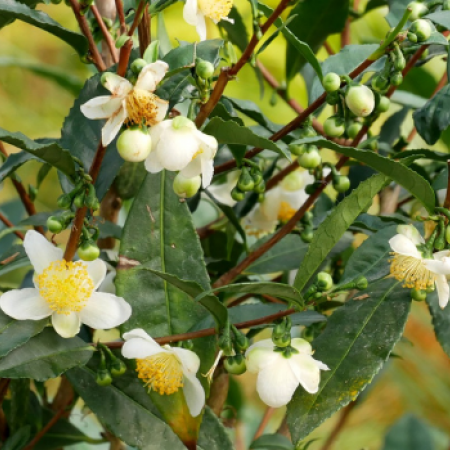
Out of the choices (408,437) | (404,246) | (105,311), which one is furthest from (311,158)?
(408,437)

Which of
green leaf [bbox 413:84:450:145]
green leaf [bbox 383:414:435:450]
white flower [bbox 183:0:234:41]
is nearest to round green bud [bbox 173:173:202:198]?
white flower [bbox 183:0:234:41]

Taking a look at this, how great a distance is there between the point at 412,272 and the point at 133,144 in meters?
0.24

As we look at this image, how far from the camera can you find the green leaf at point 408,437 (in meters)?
0.86

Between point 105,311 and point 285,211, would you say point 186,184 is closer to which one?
point 105,311

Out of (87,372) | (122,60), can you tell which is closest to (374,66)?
(122,60)

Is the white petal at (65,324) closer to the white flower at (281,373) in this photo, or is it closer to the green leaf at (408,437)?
the white flower at (281,373)

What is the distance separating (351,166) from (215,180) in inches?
6.1

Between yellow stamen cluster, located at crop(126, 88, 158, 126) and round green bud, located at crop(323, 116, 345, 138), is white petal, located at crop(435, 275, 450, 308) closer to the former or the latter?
round green bud, located at crop(323, 116, 345, 138)

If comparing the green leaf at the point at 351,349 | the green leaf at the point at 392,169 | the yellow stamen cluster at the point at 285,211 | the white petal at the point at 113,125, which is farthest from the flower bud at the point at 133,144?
the yellow stamen cluster at the point at 285,211

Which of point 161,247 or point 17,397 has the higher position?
point 161,247

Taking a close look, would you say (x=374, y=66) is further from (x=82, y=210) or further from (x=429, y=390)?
(x=429, y=390)

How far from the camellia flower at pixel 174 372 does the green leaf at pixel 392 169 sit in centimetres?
19

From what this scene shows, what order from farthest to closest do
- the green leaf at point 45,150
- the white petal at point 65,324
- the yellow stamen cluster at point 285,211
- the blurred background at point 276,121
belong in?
the blurred background at point 276,121, the yellow stamen cluster at point 285,211, the white petal at point 65,324, the green leaf at point 45,150

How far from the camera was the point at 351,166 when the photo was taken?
763mm
